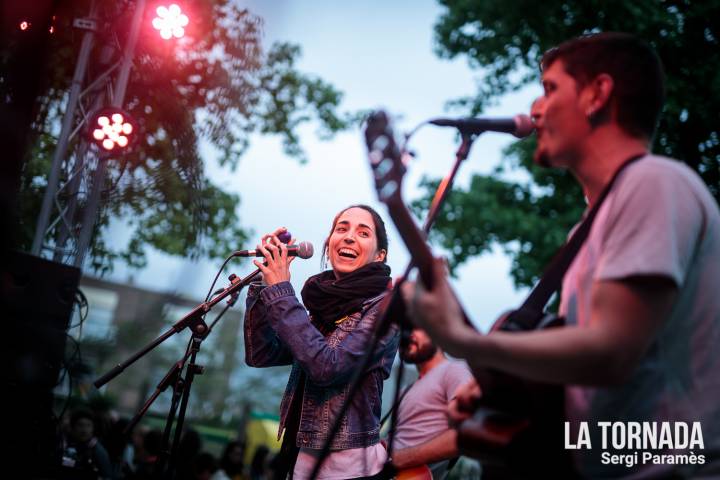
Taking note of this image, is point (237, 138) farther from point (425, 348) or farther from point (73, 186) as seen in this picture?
point (425, 348)

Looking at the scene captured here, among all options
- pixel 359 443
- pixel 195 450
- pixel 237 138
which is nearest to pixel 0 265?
pixel 359 443

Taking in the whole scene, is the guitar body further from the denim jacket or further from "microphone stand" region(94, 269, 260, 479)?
"microphone stand" region(94, 269, 260, 479)

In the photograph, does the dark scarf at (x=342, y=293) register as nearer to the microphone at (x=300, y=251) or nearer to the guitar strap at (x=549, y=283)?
the microphone at (x=300, y=251)

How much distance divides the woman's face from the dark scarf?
9 centimetres

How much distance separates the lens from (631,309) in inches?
53.6

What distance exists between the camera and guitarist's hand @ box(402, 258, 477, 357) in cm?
153

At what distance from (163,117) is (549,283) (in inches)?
338

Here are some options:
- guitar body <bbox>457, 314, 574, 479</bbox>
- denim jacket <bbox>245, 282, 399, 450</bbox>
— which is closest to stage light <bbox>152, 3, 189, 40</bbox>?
denim jacket <bbox>245, 282, 399, 450</bbox>

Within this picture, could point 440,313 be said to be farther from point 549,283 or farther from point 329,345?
point 329,345

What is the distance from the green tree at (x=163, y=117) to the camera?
289 inches

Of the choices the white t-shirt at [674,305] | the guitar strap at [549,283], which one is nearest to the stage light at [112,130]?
the guitar strap at [549,283]

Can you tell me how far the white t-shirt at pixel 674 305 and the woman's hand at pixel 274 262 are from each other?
71.9 inches

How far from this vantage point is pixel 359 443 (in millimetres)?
3002

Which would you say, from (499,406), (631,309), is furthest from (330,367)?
(631,309)
